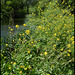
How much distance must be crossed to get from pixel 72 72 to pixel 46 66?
434 millimetres

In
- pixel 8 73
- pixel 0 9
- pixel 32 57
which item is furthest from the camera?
pixel 0 9

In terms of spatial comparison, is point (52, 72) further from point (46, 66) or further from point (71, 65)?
point (71, 65)

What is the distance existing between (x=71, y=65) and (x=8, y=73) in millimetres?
944

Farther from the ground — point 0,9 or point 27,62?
point 0,9

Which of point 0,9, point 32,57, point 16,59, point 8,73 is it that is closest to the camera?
point 8,73

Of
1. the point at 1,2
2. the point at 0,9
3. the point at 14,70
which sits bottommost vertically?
the point at 14,70

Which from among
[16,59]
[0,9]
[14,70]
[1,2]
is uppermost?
[1,2]

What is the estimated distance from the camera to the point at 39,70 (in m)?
1.17

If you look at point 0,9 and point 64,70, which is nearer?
point 64,70

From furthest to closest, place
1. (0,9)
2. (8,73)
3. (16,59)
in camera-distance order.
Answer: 1. (0,9)
2. (16,59)
3. (8,73)

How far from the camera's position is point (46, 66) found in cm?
116

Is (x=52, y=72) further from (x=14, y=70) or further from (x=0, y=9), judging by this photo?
(x=0, y=9)

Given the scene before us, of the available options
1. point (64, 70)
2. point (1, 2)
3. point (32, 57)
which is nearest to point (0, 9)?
point (1, 2)

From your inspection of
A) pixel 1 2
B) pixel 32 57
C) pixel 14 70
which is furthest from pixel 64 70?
pixel 1 2
